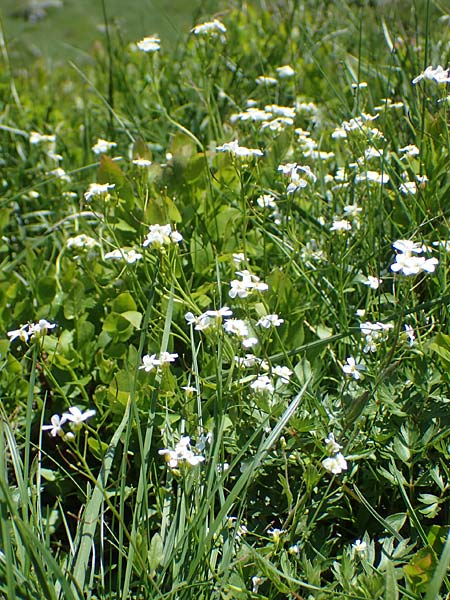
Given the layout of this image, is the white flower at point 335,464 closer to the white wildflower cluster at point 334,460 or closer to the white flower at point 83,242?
the white wildflower cluster at point 334,460

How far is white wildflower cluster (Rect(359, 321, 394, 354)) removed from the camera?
1559 mm

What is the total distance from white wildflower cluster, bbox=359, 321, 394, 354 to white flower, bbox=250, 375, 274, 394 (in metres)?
0.23

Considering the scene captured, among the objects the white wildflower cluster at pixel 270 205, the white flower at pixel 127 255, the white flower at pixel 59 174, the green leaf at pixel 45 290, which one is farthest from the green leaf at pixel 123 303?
the white flower at pixel 59 174

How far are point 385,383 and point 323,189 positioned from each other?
2.81 ft

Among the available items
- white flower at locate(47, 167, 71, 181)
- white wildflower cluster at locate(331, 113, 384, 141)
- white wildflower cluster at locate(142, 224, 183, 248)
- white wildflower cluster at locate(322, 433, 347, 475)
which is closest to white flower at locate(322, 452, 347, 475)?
white wildflower cluster at locate(322, 433, 347, 475)

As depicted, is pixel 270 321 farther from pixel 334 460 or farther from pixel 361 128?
pixel 361 128

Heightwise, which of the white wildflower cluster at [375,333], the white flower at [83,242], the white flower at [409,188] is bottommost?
the white wildflower cluster at [375,333]

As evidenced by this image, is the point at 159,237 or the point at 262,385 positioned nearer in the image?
the point at 262,385

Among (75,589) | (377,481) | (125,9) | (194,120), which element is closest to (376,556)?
(377,481)

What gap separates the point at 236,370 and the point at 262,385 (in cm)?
23

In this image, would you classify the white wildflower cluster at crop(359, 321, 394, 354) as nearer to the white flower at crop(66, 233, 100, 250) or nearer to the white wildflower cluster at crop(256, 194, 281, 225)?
the white wildflower cluster at crop(256, 194, 281, 225)

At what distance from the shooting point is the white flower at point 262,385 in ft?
4.95

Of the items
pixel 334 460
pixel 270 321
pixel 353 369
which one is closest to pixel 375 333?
pixel 353 369

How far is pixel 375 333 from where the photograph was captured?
161 cm
